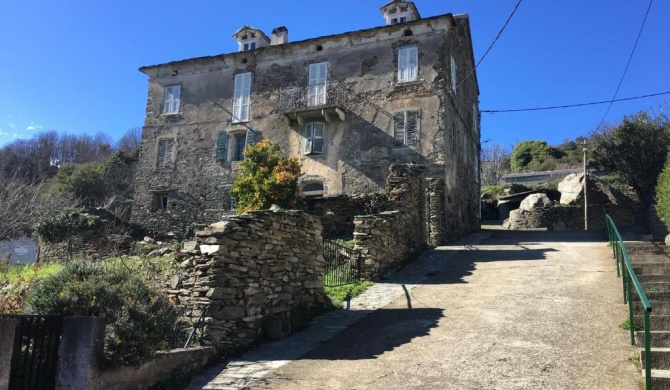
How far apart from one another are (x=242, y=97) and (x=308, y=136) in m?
4.33

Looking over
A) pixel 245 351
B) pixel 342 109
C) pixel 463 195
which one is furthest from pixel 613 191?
pixel 245 351

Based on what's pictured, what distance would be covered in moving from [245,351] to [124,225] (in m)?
16.8

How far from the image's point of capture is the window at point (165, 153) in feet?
83.2

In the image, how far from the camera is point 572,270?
469 inches

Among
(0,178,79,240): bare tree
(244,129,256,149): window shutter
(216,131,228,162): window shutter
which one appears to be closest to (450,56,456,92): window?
(244,129,256,149): window shutter

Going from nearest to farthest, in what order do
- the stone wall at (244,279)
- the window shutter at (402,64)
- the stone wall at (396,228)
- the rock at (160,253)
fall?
the stone wall at (244,279) → the stone wall at (396,228) → the rock at (160,253) → the window shutter at (402,64)

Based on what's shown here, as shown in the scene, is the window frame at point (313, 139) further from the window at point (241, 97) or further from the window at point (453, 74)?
the window at point (453, 74)

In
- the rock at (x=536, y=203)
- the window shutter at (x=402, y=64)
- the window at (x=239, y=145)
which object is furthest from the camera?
the rock at (x=536, y=203)

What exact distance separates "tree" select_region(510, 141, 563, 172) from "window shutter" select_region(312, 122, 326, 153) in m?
30.8

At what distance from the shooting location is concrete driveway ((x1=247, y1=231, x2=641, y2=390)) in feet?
19.9

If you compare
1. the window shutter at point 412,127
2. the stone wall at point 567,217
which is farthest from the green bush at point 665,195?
the stone wall at point 567,217

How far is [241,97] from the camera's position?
24344mm

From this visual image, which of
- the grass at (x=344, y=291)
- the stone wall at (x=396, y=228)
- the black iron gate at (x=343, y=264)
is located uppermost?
the stone wall at (x=396, y=228)

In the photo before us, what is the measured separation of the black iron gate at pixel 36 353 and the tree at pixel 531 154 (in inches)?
1837
